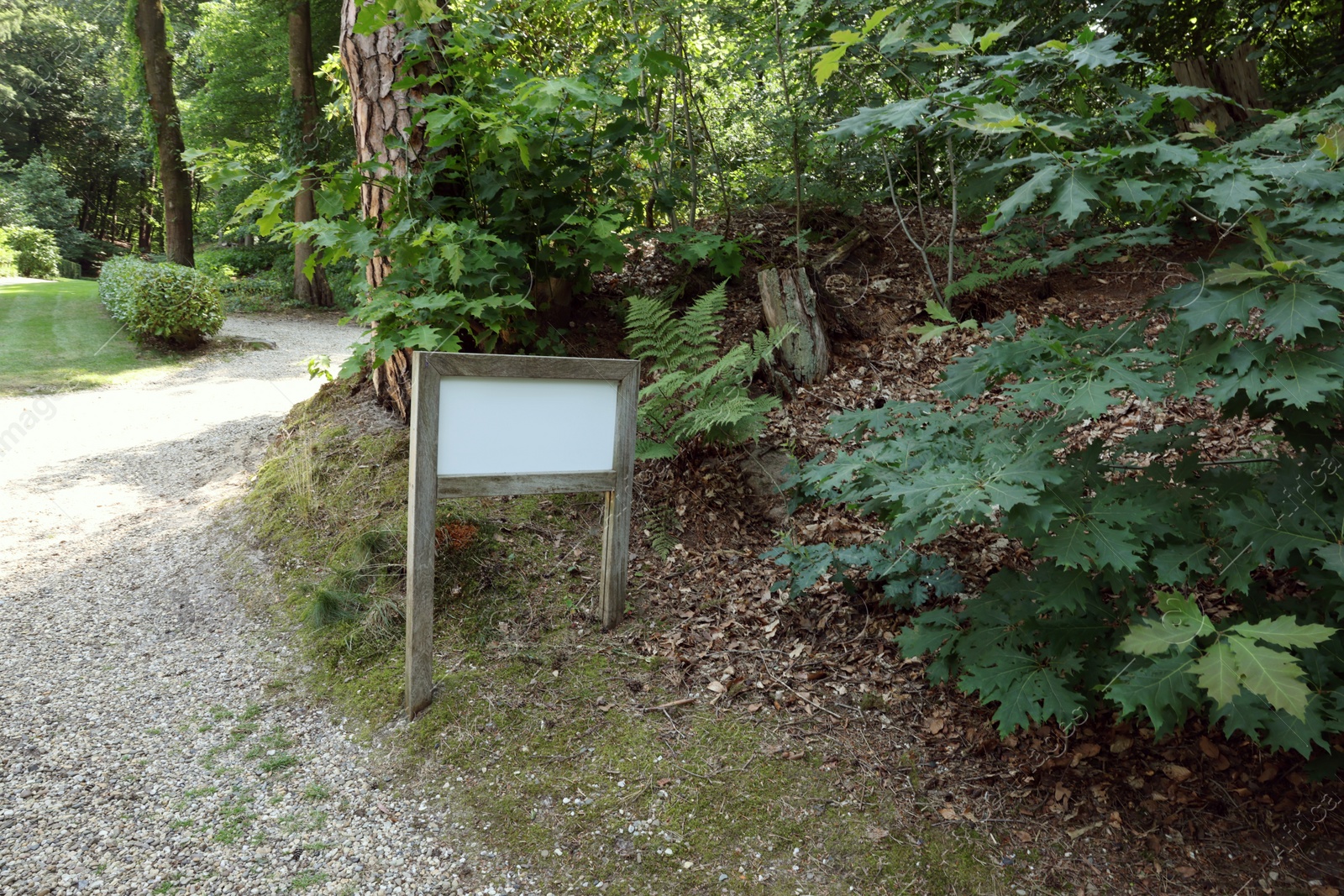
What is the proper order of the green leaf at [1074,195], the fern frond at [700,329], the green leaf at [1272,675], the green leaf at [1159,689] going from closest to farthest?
the green leaf at [1272,675], the green leaf at [1074,195], the green leaf at [1159,689], the fern frond at [700,329]

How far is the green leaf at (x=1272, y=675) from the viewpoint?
5.04 ft

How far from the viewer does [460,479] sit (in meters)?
2.87

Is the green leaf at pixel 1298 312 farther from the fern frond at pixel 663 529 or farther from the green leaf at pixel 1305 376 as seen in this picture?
the fern frond at pixel 663 529

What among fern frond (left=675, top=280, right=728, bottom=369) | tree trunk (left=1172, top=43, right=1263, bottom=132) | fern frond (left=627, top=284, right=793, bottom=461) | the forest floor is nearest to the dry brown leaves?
the forest floor

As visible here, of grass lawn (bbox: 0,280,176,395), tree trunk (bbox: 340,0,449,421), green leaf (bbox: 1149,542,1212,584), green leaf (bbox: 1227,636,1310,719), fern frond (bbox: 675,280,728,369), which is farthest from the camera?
grass lawn (bbox: 0,280,176,395)

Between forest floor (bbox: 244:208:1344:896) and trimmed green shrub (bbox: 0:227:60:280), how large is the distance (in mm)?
20500

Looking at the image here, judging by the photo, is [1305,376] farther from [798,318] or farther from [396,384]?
[396,384]

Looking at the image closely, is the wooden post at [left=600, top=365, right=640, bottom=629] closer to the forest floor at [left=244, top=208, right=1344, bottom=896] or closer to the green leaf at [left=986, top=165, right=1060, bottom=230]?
the forest floor at [left=244, top=208, right=1344, bottom=896]

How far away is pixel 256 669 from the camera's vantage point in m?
3.37

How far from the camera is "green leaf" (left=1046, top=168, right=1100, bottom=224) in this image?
175cm

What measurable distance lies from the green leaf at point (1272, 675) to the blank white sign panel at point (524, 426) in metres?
2.22

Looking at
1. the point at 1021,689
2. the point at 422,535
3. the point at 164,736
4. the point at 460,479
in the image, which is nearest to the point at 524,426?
the point at 460,479

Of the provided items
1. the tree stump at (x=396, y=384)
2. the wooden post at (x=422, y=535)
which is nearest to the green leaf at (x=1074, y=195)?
the wooden post at (x=422, y=535)

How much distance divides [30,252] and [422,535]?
75.4ft
